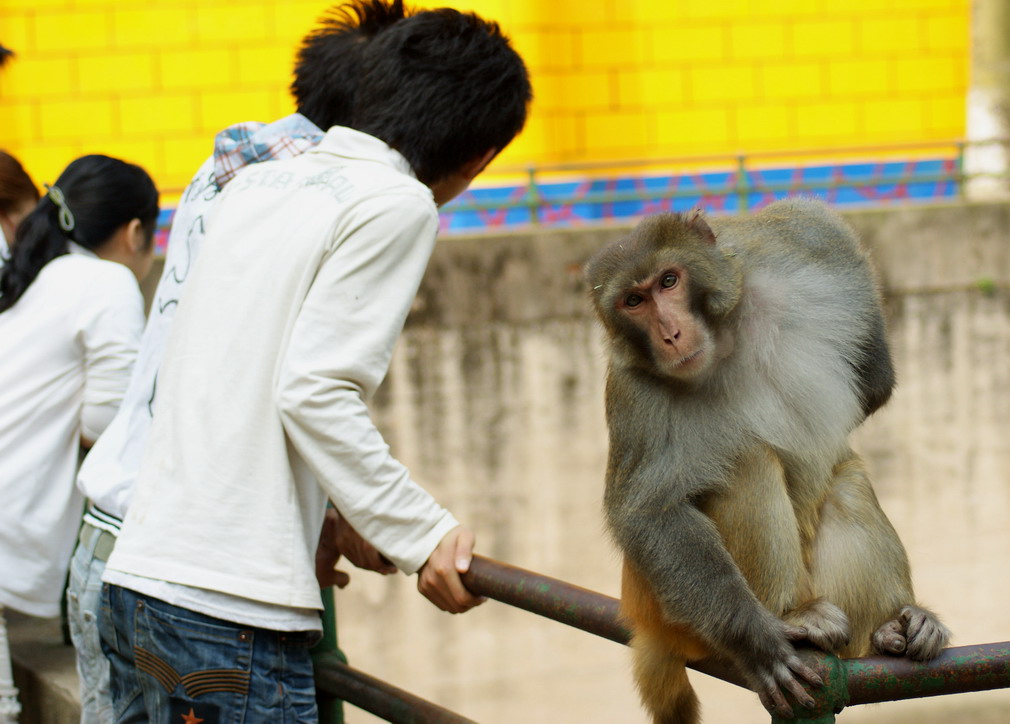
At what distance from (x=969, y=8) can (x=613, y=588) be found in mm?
5263

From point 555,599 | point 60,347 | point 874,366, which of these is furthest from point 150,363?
point 874,366

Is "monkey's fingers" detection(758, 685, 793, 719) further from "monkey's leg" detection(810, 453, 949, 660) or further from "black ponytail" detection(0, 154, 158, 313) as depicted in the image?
"black ponytail" detection(0, 154, 158, 313)

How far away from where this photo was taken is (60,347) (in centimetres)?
279

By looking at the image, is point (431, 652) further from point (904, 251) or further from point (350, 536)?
point (350, 536)

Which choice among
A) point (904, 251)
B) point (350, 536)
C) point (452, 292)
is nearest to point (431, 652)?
point (452, 292)

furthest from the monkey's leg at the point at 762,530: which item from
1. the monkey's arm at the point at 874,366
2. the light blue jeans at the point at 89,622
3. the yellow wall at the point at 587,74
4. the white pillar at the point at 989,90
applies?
the white pillar at the point at 989,90

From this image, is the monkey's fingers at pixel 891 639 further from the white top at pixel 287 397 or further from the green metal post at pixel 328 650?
the green metal post at pixel 328 650

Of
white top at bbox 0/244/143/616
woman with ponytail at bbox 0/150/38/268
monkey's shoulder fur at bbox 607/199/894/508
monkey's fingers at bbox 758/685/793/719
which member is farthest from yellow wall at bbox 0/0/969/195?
monkey's fingers at bbox 758/685/793/719

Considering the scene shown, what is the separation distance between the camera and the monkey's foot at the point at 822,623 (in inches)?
75.9

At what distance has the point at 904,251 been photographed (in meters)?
7.02

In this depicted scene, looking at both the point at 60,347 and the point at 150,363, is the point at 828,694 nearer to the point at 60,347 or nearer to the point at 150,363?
the point at 150,363

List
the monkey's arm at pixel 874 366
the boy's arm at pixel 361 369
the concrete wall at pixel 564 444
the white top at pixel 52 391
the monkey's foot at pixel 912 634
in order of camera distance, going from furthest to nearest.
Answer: the concrete wall at pixel 564 444 → the white top at pixel 52 391 → the monkey's arm at pixel 874 366 → the boy's arm at pixel 361 369 → the monkey's foot at pixel 912 634

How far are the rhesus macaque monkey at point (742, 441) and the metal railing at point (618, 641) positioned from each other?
0.30 ft

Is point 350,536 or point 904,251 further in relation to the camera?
point 904,251
